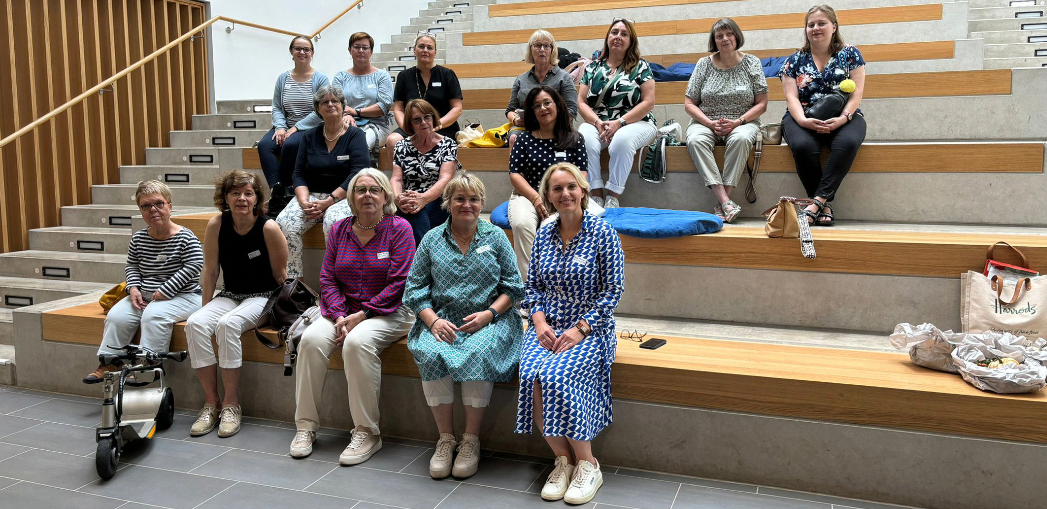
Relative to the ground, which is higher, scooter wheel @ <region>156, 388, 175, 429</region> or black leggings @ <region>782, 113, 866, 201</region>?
black leggings @ <region>782, 113, 866, 201</region>

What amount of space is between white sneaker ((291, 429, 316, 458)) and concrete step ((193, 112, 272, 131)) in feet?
13.5

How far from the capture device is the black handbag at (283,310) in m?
3.67

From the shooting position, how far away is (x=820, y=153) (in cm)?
434

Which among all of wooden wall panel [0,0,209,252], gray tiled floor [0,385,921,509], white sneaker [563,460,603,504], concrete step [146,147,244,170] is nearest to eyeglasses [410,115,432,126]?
gray tiled floor [0,385,921,509]

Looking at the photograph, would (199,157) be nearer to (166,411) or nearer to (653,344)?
(166,411)

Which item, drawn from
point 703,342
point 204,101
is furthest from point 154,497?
point 204,101

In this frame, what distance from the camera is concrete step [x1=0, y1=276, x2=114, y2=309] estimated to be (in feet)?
16.7

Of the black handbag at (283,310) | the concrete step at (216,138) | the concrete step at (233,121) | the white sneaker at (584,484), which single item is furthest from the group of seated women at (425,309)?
the concrete step at (233,121)

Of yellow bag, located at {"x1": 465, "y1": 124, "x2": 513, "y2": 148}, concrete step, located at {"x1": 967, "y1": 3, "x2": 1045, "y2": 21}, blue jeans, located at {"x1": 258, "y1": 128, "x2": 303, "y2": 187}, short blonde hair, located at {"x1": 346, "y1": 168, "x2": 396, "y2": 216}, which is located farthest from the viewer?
concrete step, located at {"x1": 967, "y1": 3, "x2": 1045, "y2": 21}

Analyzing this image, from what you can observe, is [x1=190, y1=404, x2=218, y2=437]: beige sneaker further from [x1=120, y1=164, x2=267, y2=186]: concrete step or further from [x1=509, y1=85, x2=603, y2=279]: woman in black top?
[x1=120, y1=164, x2=267, y2=186]: concrete step

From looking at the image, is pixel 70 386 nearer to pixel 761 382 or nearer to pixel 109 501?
pixel 109 501

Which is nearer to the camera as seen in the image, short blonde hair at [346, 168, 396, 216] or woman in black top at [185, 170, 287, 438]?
short blonde hair at [346, 168, 396, 216]

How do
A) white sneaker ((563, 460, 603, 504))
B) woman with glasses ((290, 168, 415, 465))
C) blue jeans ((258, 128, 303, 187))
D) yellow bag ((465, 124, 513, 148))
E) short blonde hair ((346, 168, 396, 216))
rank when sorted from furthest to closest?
yellow bag ((465, 124, 513, 148)), blue jeans ((258, 128, 303, 187)), short blonde hair ((346, 168, 396, 216)), woman with glasses ((290, 168, 415, 465)), white sneaker ((563, 460, 603, 504))

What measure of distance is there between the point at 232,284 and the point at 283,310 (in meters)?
0.36
